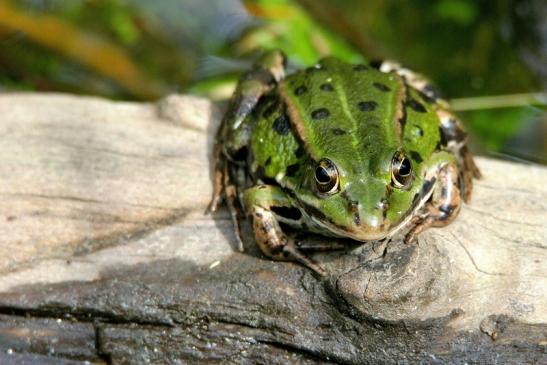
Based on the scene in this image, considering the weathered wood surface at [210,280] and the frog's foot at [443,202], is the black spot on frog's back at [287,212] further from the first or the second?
the frog's foot at [443,202]

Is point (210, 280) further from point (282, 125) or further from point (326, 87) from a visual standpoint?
point (326, 87)

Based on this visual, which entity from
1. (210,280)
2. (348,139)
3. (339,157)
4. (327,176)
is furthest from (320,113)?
(210,280)

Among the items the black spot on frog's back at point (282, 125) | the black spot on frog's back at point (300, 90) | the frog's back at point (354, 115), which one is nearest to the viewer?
the frog's back at point (354, 115)

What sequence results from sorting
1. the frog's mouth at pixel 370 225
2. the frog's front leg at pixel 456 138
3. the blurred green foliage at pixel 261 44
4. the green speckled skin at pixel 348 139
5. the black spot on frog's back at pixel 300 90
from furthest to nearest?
the blurred green foliage at pixel 261 44
the frog's front leg at pixel 456 138
the black spot on frog's back at pixel 300 90
the green speckled skin at pixel 348 139
the frog's mouth at pixel 370 225

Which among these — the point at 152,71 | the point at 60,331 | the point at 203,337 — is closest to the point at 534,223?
the point at 203,337

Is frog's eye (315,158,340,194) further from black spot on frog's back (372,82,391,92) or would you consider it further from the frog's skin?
black spot on frog's back (372,82,391,92)

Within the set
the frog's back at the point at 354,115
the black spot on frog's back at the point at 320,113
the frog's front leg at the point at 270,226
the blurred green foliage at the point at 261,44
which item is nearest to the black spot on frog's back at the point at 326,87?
the frog's back at the point at 354,115

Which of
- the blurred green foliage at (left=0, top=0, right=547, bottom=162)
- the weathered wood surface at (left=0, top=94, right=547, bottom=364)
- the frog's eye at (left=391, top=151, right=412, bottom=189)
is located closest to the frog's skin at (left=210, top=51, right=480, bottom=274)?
the frog's eye at (left=391, top=151, right=412, bottom=189)

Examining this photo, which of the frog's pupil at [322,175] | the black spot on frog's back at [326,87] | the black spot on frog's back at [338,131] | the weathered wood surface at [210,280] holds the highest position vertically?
the black spot on frog's back at [326,87]
